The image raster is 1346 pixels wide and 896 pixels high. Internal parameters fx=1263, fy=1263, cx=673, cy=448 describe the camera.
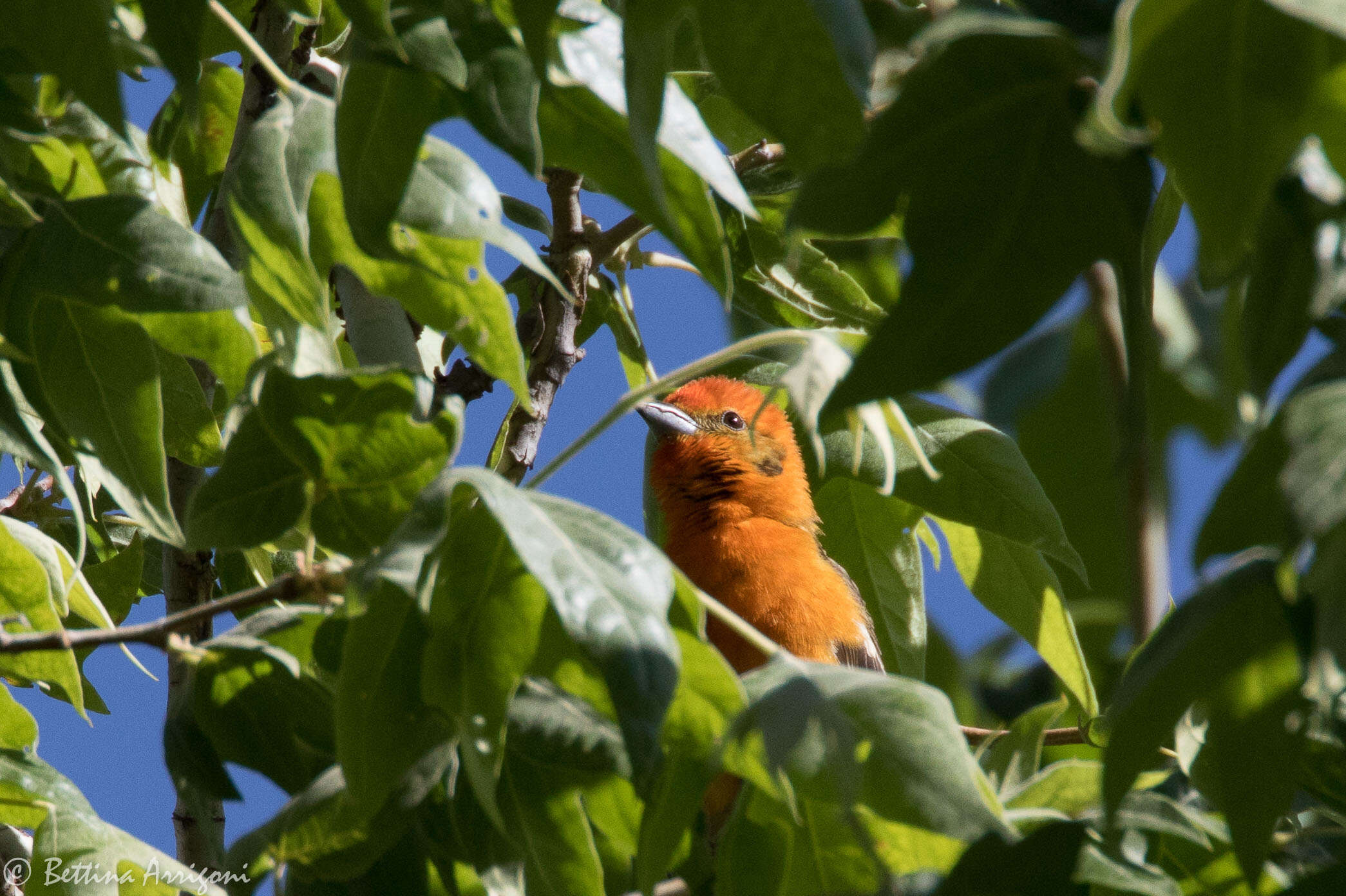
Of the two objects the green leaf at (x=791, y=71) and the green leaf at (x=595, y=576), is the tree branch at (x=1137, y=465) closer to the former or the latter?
the green leaf at (x=791, y=71)

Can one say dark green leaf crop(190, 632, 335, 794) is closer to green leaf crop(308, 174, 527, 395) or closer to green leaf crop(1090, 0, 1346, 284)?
green leaf crop(308, 174, 527, 395)

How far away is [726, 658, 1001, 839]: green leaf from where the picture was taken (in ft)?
3.98

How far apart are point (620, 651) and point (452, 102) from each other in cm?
65

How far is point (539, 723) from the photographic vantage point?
1.54 m

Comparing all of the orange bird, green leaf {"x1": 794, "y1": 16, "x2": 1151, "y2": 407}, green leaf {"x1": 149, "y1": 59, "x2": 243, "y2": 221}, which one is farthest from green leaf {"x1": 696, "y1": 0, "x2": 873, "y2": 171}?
the orange bird

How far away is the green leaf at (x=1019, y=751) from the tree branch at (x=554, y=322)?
1.08 m

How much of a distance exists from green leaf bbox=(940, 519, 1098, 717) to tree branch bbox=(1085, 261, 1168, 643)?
147 cm

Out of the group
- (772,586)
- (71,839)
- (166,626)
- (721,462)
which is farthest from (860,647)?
(166,626)

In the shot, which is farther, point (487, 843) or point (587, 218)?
point (587, 218)

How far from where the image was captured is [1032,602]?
7.70 feet

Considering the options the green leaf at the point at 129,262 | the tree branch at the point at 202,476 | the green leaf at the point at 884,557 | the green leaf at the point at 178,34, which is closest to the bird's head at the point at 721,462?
the green leaf at the point at 884,557

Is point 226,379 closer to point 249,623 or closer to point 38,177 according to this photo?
point 249,623

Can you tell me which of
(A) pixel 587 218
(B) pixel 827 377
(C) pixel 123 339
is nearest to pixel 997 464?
(B) pixel 827 377

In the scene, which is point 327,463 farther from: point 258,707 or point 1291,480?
point 1291,480
